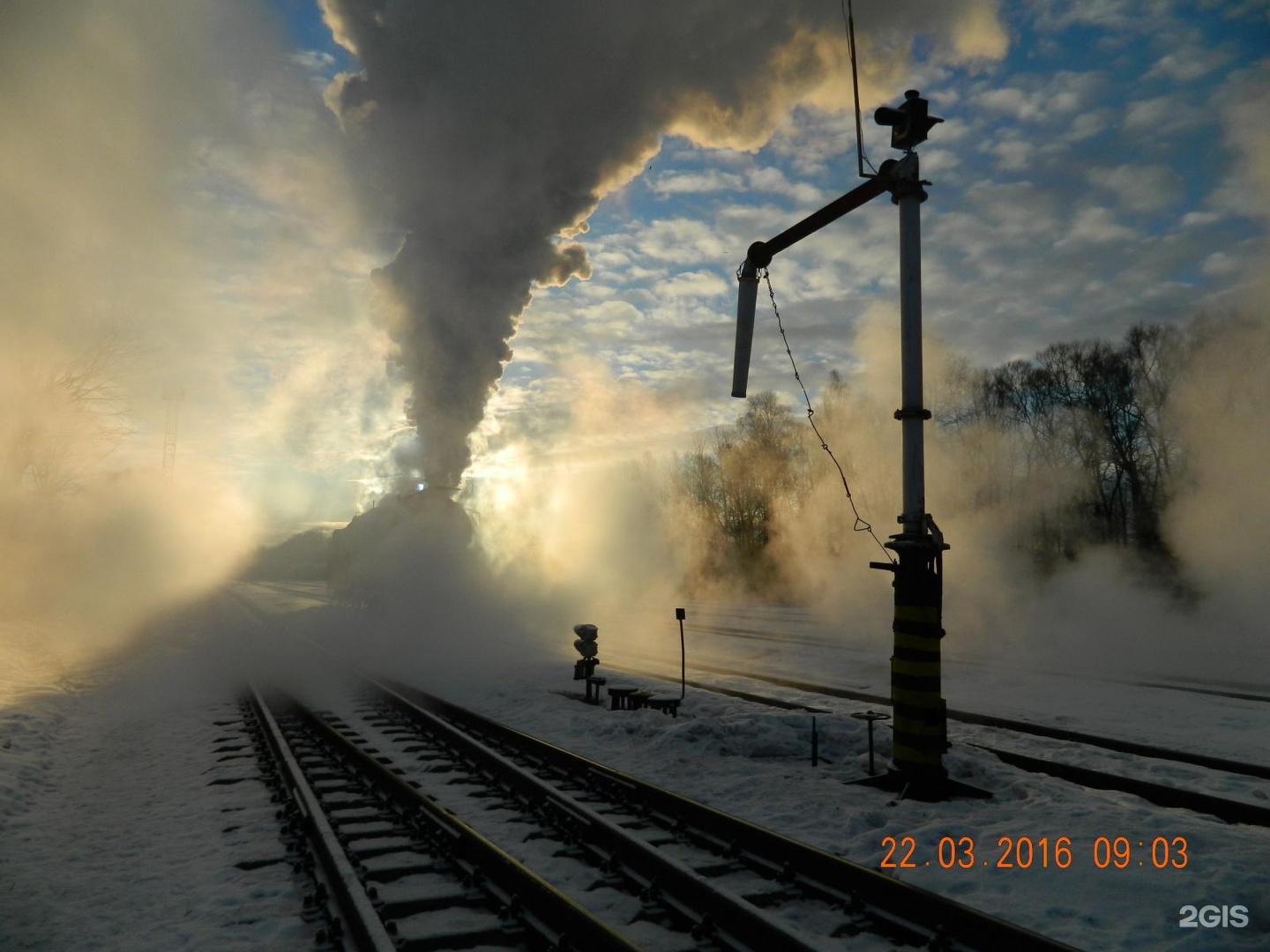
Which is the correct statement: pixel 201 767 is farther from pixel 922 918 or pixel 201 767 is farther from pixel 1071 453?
pixel 1071 453

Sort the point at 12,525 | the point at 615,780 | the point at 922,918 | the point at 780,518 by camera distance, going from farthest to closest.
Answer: the point at 780,518 → the point at 12,525 → the point at 615,780 → the point at 922,918

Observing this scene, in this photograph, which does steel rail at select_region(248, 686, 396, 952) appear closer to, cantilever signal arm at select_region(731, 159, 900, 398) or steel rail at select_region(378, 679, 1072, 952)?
steel rail at select_region(378, 679, 1072, 952)

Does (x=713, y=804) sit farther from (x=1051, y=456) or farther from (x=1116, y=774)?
(x=1051, y=456)

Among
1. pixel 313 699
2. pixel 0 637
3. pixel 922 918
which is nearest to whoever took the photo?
pixel 922 918

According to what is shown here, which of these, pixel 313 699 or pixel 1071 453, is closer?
pixel 313 699

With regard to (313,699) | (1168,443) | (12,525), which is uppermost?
(1168,443)

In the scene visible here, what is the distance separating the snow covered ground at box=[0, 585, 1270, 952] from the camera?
14.6 feet

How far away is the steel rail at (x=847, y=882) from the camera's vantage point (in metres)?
3.83

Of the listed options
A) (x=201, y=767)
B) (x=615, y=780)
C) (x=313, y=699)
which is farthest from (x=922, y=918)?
(x=313, y=699)

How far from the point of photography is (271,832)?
605cm

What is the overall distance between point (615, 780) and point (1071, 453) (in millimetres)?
33174

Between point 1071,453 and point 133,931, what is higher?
point 1071,453

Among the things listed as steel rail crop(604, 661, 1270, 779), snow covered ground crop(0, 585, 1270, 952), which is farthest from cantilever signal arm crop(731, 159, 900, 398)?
steel rail crop(604, 661, 1270, 779)

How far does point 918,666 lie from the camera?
693 cm
